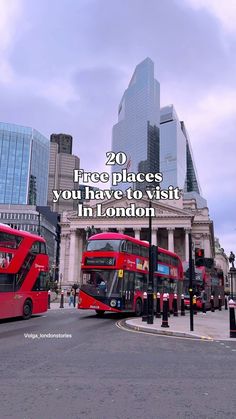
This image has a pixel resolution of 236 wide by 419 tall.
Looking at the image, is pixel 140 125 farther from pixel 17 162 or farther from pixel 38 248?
pixel 38 248

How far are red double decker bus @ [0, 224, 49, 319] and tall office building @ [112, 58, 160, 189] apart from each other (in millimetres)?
131622

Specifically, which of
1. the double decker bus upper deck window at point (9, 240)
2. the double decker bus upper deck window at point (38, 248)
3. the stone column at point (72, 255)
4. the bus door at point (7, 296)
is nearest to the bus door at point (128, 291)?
the double decker bus upper deck window at point (38, 248)

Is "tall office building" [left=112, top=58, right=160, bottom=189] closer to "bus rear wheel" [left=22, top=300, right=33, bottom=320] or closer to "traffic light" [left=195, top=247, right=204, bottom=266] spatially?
"bus rear wheel" [left=22, top=300, right=33, bottom=320]

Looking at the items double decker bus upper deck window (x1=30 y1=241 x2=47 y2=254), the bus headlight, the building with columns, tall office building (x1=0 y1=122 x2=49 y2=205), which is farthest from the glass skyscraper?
the bus headlight

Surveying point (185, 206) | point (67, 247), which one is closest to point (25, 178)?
point (67, 247)

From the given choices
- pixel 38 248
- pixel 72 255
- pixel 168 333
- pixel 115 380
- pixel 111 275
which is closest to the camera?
pixel 115 380

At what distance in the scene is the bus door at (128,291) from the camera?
21.6 m

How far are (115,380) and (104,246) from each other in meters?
15.3

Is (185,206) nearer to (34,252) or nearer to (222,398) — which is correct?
(34,252)

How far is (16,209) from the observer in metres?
124

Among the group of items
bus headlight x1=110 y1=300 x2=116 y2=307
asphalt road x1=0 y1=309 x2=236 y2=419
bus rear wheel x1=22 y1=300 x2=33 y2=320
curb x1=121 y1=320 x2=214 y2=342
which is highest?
bus headlight x1=110 y1=300 x2=116 y2=307

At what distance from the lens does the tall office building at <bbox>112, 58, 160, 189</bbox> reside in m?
160

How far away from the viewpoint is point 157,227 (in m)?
80.2

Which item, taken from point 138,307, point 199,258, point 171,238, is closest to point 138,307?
point 138,307
